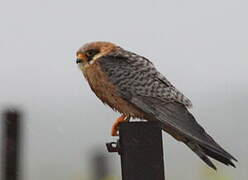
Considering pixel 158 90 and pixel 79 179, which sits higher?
pixel 158 90

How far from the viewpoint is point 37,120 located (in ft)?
193

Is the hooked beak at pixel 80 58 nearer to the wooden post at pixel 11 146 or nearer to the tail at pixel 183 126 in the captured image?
the tail at pixel 183 126

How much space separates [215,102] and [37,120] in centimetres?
1784

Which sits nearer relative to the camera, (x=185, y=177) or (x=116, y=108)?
(x=116, y=108)

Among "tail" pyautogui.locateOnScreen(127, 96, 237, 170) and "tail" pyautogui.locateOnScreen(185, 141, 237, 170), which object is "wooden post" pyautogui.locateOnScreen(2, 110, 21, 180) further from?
"tail" pyautogui.locateOnScreen(185, 141, 237, 170)

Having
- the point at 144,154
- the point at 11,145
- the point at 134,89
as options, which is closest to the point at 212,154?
the point at 144,154

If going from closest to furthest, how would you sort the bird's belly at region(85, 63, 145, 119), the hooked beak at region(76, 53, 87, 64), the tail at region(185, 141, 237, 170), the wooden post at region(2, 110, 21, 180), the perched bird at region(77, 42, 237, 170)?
the tail at region(185, 141, 237, 170)
the perched bird at region(77, 42, 237, 170)
the bird's belly at region(85, 63, 145, 119)
the hooked beak at region(76, 53, 87, 64)
the wooden post at region(2, 110, 21, 180)

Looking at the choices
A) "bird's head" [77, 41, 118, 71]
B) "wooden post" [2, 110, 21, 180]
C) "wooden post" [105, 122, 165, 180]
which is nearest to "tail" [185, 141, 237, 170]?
"wooden post" [105, 122, 165, 180]

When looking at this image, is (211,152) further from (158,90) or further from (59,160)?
(59,160)

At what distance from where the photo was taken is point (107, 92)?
24.3 ft

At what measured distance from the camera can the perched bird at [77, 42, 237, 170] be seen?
22.9 feet

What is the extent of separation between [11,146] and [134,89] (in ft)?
4.80

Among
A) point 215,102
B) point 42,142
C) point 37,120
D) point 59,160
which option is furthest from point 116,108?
point 215,102

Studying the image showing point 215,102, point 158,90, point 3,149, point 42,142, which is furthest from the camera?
point 215,102
